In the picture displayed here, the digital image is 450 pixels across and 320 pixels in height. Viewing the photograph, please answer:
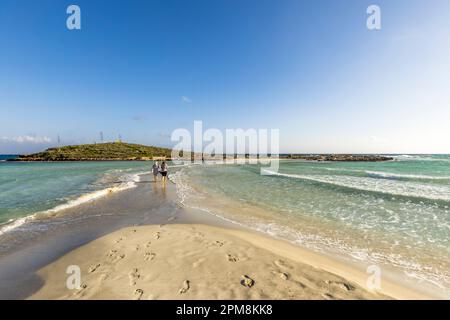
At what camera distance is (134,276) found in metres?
4.95

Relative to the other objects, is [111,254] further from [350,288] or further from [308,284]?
[350,288]

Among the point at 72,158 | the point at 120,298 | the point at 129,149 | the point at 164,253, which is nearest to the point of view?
the point at 120,298

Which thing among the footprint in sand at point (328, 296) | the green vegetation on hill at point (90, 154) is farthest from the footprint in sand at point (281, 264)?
the green vegetation on hill at point (90, 154)

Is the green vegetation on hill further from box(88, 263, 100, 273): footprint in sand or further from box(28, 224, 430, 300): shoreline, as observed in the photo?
box(88, 263, 100, 273): footprint in sand

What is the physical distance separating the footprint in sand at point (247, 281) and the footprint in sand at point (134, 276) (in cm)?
231

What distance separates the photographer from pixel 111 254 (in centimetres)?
630

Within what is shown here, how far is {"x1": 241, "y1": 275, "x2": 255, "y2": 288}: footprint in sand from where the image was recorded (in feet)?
14.9

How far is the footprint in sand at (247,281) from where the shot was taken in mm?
4527

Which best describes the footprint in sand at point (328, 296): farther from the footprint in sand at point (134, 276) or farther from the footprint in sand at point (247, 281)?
the footprint in sand at point (134, 276)

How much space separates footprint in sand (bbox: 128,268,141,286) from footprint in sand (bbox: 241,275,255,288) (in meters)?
2.31

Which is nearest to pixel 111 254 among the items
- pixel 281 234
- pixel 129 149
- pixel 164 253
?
pixel 164 253

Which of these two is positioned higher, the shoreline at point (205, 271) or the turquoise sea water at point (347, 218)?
the shoreline at point (205, 271)

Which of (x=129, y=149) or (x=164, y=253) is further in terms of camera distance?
(x=129, y=149)

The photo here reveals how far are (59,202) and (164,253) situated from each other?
1087cm
